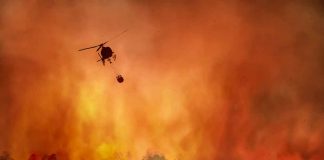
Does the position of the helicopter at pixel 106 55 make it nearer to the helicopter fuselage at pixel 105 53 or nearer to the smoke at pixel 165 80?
the helicopter fuselage at pixel 105 53

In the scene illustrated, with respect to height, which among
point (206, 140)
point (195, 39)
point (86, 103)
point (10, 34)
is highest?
point (10, 34)

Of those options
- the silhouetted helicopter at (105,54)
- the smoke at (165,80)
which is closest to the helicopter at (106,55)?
the silhouetted helicopter at (105,54)

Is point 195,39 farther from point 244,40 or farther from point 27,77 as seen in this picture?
point 27,77

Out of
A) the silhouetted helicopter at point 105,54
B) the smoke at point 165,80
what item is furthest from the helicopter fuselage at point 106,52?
the smoke at point 165,80

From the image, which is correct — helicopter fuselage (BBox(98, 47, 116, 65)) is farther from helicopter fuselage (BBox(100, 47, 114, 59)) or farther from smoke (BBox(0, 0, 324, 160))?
smoke (BBox(0, 0, 324, 160))

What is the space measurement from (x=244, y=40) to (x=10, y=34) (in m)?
6.88

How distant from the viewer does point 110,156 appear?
1211cm

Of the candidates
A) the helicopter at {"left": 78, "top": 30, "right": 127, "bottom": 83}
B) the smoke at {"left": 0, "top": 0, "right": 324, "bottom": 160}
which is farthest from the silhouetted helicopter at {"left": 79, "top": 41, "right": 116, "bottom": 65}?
the smoke at {"left": 0, "top": 0, "right": 324, "bottom": 160}

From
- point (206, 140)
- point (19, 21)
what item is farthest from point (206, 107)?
point (19, 21)

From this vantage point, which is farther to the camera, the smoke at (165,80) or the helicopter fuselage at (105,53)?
the helicopter fuselage at (105,53)

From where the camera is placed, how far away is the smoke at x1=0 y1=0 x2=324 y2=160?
12008 mm

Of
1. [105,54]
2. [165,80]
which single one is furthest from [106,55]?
[165,80]

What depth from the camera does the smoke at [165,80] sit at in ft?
39.4

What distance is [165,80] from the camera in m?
12.3
